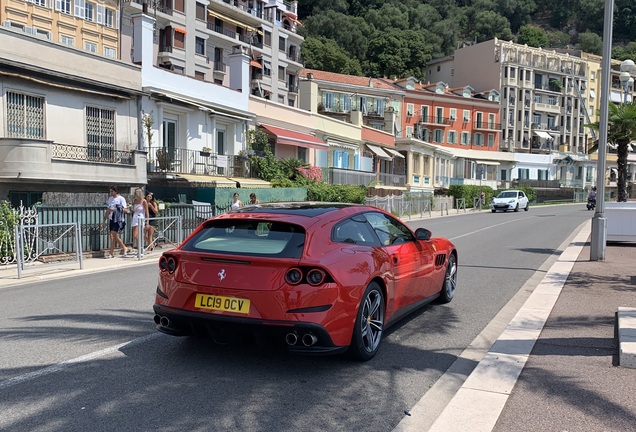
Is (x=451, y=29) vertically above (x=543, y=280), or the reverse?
(x=451, y=29)

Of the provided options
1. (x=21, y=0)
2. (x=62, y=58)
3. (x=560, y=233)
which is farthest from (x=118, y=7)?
(x=560, y=233)

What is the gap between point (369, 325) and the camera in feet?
18.2

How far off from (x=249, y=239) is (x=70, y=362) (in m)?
2.02

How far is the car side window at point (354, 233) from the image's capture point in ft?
18.4

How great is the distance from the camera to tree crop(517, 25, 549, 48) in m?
110

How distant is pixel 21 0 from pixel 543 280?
117 ft

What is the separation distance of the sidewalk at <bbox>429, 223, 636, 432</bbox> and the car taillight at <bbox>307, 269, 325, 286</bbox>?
143cm

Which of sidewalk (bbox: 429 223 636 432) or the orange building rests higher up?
the orange building

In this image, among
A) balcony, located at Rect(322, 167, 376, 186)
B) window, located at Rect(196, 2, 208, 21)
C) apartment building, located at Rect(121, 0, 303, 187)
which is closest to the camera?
apartment building, located at Rect(121, 0, 303, 187)

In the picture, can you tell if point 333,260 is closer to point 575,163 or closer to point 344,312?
point 344,312

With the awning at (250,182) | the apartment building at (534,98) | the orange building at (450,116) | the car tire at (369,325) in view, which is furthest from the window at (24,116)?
the apartment building at (534,98)

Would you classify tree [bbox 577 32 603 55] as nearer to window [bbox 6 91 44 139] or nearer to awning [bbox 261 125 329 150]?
awning [bbox 261 125 329 150]

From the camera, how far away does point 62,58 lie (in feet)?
62.5

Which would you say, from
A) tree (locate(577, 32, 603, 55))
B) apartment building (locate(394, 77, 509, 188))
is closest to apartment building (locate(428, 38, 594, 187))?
apartment building (locate(394, 77, 509, 188))
